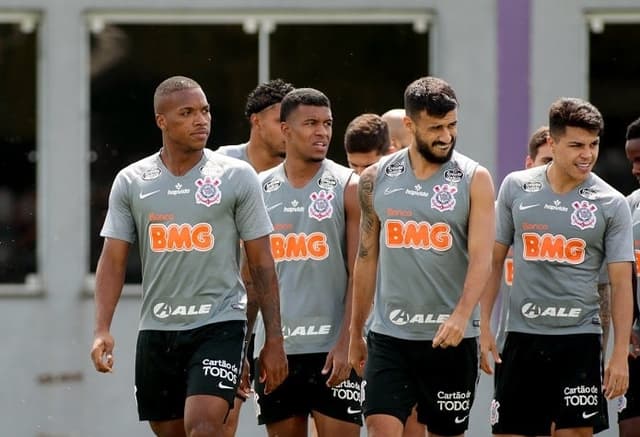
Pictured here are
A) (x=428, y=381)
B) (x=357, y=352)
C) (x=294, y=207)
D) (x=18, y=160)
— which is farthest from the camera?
(x=18, y=160)

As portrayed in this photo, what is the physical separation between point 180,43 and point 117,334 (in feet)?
8.12

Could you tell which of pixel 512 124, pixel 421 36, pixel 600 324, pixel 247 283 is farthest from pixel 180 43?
pixel 600 324

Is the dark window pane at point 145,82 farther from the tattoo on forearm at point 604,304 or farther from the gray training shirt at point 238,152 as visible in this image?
the tattoo on forearm at point 604,304

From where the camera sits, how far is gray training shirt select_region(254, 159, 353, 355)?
888cm

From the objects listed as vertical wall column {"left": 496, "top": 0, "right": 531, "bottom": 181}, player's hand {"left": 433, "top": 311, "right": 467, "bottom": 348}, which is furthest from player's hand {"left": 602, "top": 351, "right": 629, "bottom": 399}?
vertical wall column {"left": 496, "top": 0, "right": 531, "bottom": 181}

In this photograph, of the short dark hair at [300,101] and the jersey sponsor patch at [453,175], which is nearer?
the jersey sponsor patch at [453,175]

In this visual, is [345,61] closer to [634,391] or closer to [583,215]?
[634,391]

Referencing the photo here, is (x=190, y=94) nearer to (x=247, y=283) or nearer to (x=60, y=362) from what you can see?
(x=247, y=283)

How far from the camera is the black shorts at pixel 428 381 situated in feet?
26.5

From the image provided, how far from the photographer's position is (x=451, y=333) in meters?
7.66

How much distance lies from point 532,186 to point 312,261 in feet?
4.36

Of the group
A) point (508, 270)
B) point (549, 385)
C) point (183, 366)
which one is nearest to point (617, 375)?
point (549, 385)

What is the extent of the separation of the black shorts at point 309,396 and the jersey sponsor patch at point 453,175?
1405 millimetres

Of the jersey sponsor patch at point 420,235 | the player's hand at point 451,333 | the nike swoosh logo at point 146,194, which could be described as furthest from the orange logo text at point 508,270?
the nike swoosh logo at point 146,194
